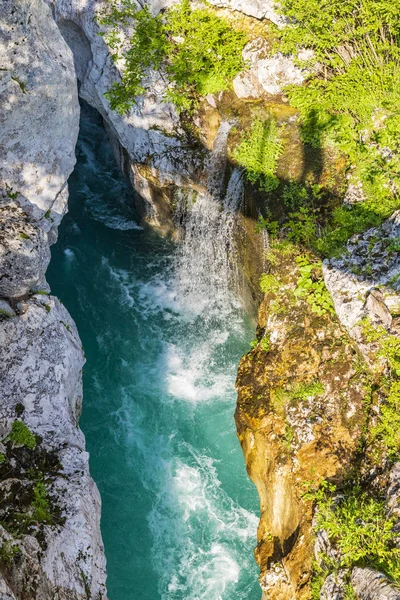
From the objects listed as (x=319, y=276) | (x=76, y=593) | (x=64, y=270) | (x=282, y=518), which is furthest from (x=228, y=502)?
(x=64, y=270)

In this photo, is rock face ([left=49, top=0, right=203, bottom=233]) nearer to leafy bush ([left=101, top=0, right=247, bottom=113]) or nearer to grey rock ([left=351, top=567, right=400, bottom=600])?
leafy bush ([left=101, top=0, right=247, bottom=113])

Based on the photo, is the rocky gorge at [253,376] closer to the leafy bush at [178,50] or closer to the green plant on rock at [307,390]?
the green plant on rock at [307,390]

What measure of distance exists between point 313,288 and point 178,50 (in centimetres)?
663

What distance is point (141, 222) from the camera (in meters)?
14.0

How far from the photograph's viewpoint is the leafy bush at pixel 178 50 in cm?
1066

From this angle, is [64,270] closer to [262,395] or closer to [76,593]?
[262,395]

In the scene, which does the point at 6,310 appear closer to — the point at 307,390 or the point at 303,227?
the point at 307,390

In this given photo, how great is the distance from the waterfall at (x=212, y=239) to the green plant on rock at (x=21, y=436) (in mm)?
5815

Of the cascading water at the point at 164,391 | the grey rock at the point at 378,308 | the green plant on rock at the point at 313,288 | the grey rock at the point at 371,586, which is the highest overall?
the grey rock at the point at 378,308

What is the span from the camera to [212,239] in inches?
456

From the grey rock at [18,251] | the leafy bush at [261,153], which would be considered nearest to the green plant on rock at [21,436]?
the grey rock at [18,251]

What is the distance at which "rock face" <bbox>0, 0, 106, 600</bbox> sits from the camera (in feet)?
18.9

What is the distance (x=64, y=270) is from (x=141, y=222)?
2.63m

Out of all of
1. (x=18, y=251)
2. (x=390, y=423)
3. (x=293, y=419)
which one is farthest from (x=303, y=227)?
(x=18, y=251)
